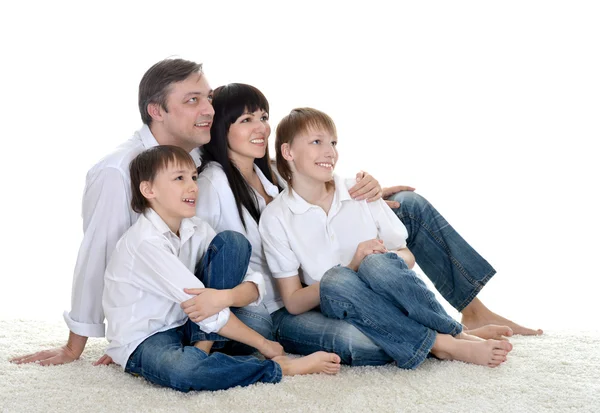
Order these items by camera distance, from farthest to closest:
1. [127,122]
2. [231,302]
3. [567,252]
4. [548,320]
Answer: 1. [567,252]
2. [127,122]
3. [548,320]
4. [231,302]

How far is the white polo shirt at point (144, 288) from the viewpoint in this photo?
6.71ft

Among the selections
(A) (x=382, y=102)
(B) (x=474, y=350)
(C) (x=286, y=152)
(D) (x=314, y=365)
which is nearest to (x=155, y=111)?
(C) (x=286, y=152)

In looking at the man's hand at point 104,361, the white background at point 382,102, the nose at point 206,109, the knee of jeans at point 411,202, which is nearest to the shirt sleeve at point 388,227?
the knee of jeans at point 411,202

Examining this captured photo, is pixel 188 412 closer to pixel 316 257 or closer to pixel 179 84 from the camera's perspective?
pixel 316 257

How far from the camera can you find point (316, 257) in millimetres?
2312

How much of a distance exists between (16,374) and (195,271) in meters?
0.58


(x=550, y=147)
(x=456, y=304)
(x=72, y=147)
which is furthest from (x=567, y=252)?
(x=72, y=147)

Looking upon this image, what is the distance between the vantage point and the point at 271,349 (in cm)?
216

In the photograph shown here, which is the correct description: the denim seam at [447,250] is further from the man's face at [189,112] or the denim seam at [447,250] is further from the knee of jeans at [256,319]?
the man's face at [189,112]

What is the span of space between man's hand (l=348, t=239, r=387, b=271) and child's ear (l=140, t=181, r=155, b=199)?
0.62 m

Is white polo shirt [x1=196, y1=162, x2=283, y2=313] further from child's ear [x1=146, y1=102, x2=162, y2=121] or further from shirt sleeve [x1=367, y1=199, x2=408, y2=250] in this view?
shirt sleeve [x1=367, y1=199, x2=408, y2=250]

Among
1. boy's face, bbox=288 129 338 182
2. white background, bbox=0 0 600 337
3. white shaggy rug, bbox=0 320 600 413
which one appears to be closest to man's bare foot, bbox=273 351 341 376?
white shaggy rug, bbox=0 320 600 413

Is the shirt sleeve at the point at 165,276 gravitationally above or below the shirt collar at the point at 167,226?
below

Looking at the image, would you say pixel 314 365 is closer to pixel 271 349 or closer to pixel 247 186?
pixel 271 349
